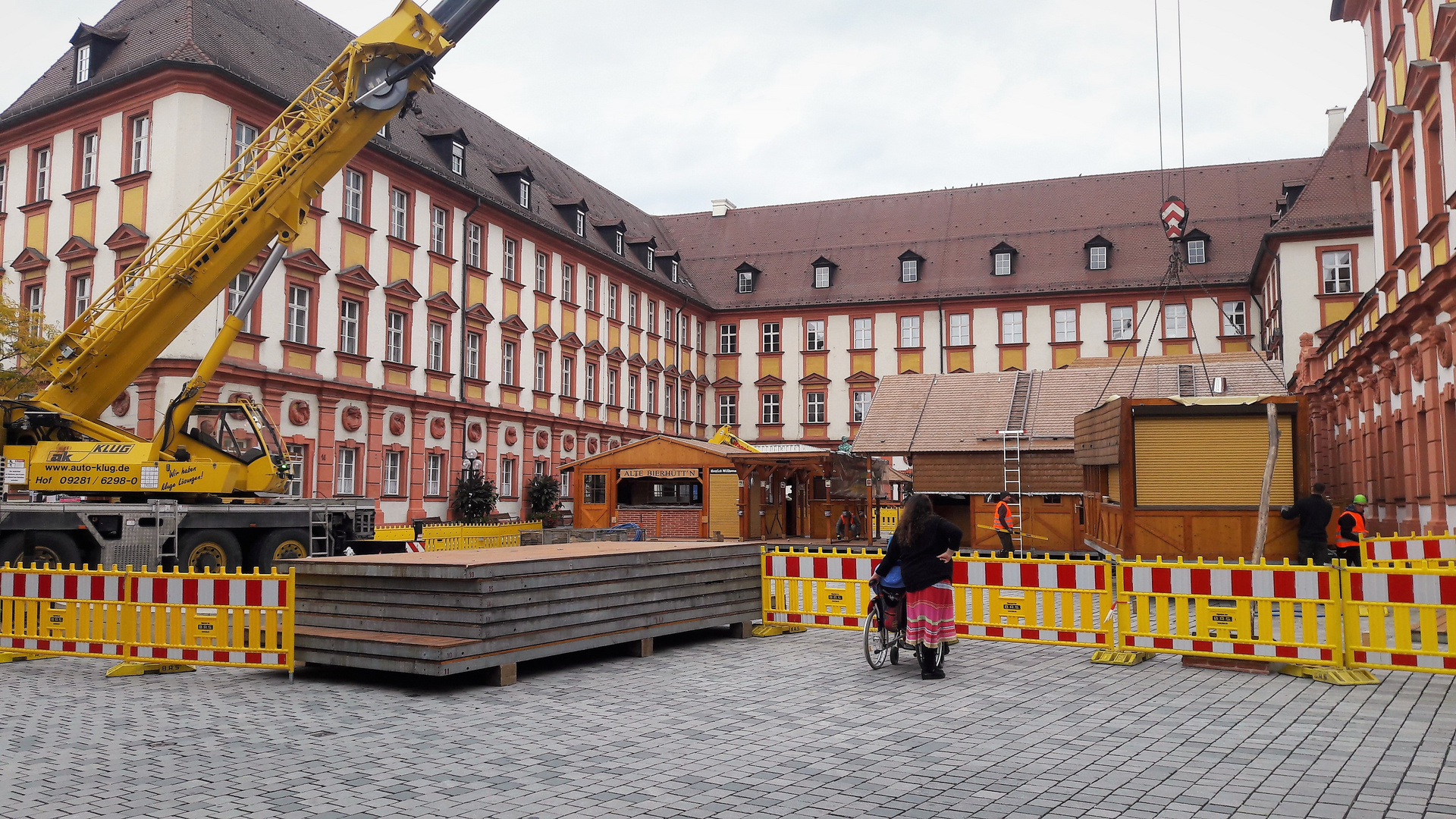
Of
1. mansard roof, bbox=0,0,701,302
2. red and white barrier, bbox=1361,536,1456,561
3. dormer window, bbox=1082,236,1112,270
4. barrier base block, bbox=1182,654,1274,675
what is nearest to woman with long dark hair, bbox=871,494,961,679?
barrier base block, bbox=1182,654,1274,675

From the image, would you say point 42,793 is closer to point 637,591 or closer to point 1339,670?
point 637,591

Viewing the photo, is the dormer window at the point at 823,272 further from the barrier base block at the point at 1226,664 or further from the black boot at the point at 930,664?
the black boot at the point at 930,664

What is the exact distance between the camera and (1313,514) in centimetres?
1446

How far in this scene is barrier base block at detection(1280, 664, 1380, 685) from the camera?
918 centimetres

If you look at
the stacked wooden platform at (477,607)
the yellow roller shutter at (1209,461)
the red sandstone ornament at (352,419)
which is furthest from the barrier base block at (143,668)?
the red sandstone ornament at (352,419)

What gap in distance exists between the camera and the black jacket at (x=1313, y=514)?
14406mm

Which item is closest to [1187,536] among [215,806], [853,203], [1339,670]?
[1339,670]

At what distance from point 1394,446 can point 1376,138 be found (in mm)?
6346

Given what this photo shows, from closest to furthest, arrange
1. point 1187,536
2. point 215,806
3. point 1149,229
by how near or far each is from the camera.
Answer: point 215,806 → point 1187,536 → point 1149,229

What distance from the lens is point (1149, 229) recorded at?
170ft

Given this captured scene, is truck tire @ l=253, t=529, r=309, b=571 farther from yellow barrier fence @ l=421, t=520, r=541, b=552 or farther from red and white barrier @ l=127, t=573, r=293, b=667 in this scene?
red and white barrier @ l=127, t=573, r=293, b=667

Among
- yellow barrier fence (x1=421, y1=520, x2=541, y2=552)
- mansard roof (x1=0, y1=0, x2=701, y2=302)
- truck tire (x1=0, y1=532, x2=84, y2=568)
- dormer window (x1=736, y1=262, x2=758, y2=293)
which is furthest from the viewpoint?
dormer window (x1=736, y1=262, x2=758, y2=293)

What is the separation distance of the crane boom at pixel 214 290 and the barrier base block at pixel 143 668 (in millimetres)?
6129

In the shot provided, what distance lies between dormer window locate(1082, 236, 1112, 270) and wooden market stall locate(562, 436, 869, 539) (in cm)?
2278
